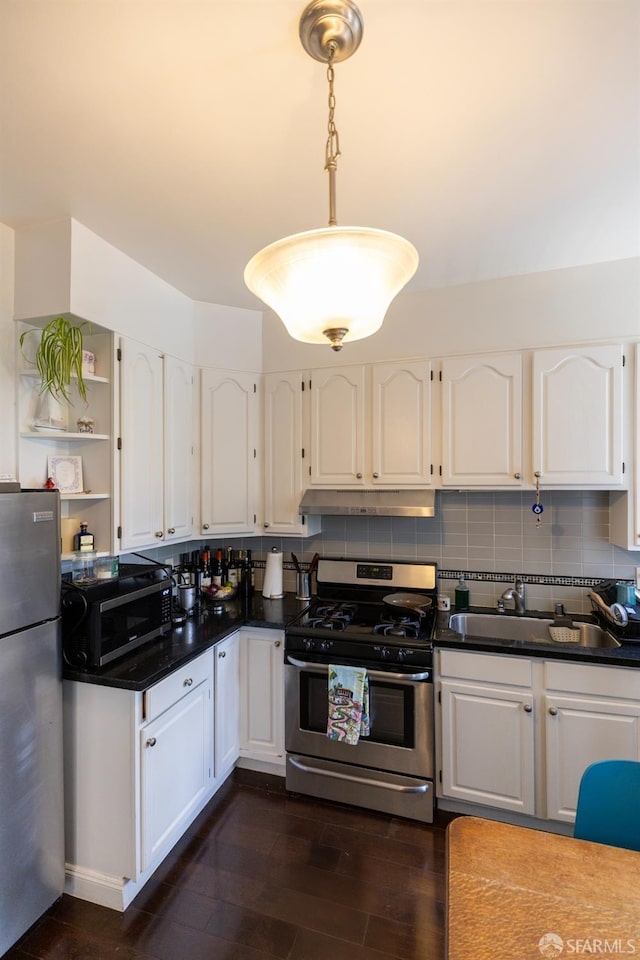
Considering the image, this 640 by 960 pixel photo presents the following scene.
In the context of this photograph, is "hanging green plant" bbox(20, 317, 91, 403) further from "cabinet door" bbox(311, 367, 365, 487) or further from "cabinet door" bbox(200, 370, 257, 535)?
"cabinet door" bbox(311, 367, 365, 487)

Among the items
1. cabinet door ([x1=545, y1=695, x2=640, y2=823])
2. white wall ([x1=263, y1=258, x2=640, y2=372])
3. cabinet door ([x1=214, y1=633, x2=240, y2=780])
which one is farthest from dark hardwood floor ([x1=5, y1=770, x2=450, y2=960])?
white wall ([x1=263, y1=258, x2=640, y2=372])

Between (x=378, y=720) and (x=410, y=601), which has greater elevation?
(x=410, y=601)

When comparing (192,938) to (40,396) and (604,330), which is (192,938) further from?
(604,330)

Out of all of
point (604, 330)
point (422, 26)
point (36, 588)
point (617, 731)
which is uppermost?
point (422, 26)

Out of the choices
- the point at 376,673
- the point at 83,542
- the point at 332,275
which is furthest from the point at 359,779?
the point at 332,275

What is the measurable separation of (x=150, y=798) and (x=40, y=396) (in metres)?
1.80

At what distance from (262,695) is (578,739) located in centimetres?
157

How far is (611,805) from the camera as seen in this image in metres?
1.22

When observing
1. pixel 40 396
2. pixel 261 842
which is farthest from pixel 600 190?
pixel 261 842

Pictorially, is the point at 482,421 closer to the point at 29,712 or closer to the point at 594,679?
the point at 594,679

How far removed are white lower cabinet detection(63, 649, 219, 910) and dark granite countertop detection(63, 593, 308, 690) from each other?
0.05m

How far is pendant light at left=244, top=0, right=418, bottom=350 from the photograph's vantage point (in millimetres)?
919

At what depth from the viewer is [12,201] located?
176 cm

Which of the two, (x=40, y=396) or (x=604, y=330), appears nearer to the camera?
(x=40, y=396)
